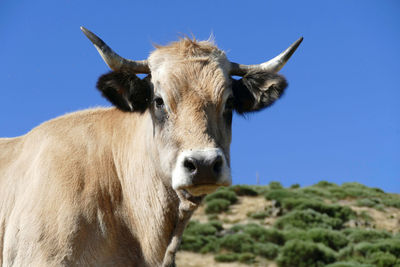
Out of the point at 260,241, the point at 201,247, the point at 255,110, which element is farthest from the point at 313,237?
the point at 255,110

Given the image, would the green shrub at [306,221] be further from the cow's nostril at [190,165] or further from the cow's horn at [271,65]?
the cow's nostril at [190,165]

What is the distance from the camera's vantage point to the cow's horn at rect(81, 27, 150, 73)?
674cm

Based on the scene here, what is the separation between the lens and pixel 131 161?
6.99 m

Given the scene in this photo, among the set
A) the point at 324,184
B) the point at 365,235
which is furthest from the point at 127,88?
the point at 324,184

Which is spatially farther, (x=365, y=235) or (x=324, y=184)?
(x=324, y=184)

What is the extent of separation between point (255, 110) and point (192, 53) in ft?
4.31

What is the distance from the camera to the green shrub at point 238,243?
2453 cm

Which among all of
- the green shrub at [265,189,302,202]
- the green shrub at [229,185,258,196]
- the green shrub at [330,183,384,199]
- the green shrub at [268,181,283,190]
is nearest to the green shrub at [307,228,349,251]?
the green shrub at [265,189,302,202]

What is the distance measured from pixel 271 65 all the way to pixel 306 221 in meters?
25.1

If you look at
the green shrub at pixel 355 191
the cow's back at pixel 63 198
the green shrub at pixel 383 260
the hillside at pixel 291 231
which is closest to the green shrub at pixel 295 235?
the hillside at pixel 291 231

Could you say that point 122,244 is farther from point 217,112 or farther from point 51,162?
point 217,112

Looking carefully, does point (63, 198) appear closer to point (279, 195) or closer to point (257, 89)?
point (257, 89)

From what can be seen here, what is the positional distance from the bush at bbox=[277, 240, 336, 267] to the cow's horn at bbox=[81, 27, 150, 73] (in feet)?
58.0

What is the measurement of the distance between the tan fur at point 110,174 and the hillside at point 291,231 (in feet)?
51.6
